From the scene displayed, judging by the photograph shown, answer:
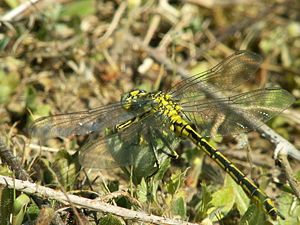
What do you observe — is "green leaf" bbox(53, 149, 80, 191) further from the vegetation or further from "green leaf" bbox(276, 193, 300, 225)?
"green leaf" bbox(276, 193, 300, 225)

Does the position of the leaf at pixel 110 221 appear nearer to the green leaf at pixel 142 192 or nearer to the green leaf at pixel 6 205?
the green leaf at pixel 142 192

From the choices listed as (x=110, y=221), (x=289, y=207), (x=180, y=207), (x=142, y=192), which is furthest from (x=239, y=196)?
(x=110, y=221)

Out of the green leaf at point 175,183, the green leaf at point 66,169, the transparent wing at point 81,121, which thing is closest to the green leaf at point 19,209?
the green leaf at point 66,169

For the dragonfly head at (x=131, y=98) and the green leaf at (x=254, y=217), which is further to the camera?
the dragonfly head at (x=131, y=98)

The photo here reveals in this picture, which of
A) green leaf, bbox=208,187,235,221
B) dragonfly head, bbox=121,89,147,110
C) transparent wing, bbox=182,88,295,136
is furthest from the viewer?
dragonfly head, bbox=121,89,147,110

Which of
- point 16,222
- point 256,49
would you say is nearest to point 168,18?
point 256,49

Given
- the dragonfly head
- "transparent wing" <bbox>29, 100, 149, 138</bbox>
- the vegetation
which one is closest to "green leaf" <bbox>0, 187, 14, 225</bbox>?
the vegetation
